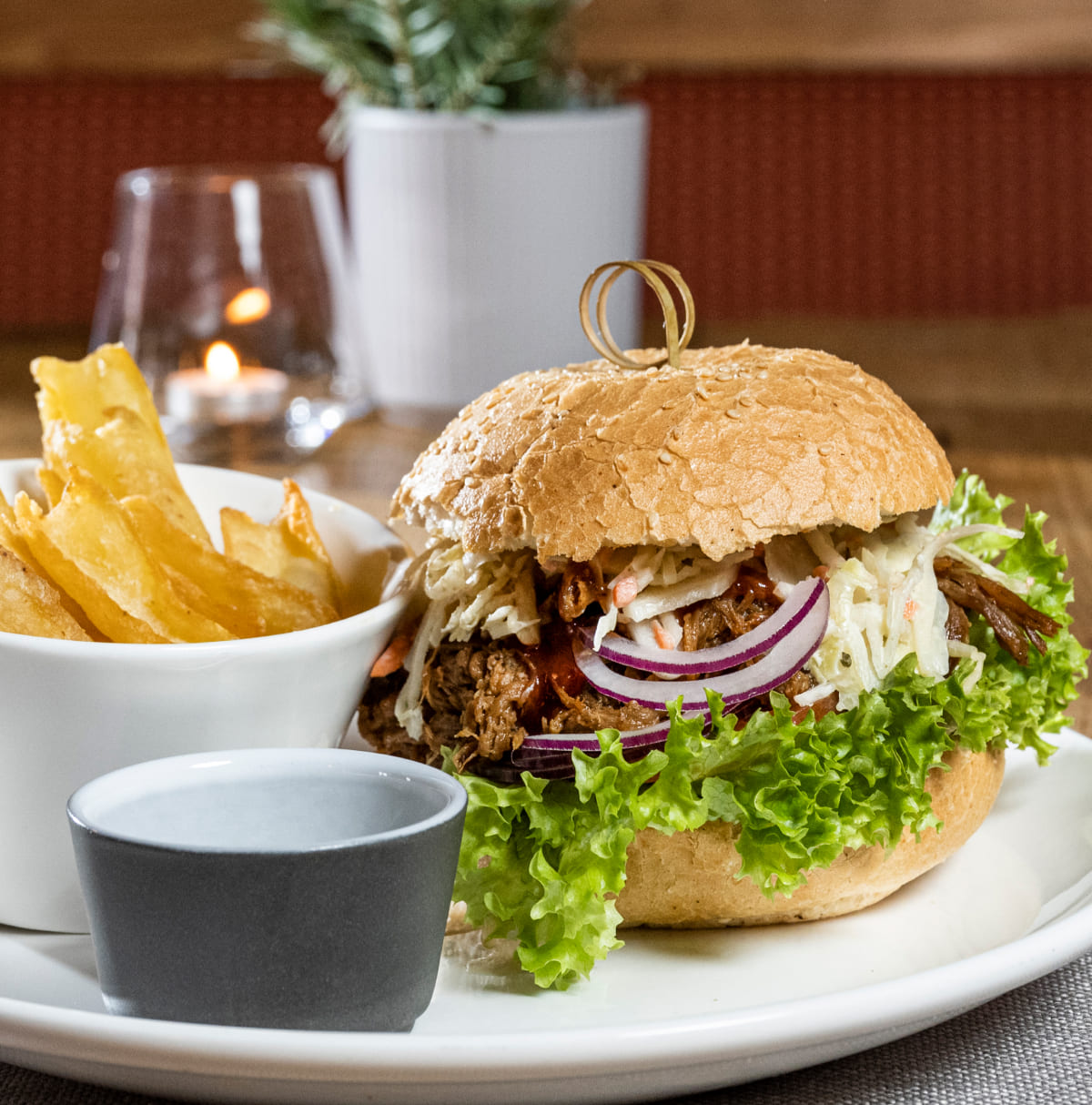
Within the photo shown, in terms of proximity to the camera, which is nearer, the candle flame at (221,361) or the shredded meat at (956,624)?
the shredded meat at (956,624)

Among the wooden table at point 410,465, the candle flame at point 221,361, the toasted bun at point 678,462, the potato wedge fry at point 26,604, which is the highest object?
the toasted bun at point 678,462

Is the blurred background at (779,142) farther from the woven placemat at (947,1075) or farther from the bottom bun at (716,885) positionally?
the woven placemat at (947,1075)

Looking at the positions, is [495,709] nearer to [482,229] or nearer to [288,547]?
[288,547]

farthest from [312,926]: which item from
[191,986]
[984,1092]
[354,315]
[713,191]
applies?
[713,191]

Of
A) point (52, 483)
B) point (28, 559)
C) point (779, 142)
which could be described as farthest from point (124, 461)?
point (779, 142)

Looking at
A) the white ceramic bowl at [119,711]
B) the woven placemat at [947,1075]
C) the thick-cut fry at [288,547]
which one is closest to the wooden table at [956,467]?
the woven placemat at [947,1075]

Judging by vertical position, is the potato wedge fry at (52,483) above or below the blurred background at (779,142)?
above
